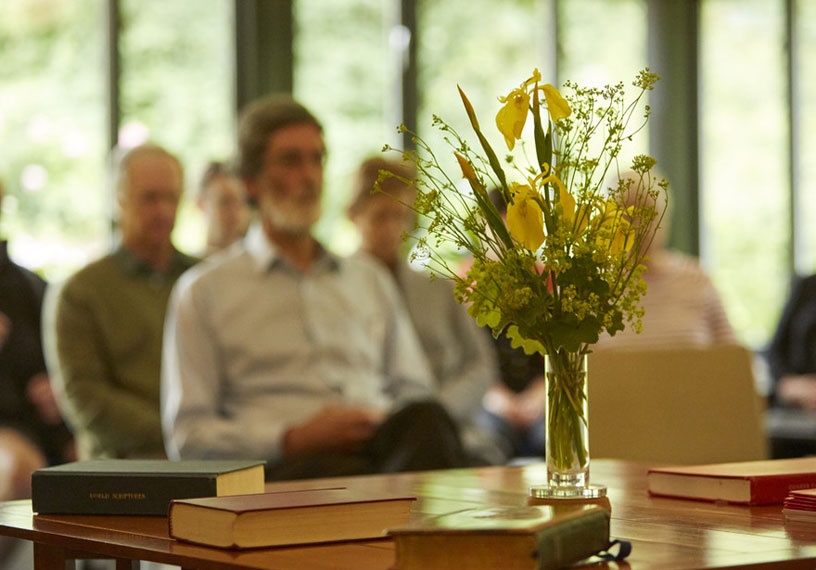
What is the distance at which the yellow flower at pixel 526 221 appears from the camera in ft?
5.28

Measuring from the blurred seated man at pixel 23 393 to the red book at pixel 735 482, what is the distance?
2.75 m

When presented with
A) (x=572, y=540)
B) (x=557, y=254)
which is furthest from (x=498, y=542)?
(x=557, y=254)

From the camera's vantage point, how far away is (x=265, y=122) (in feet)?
11.0

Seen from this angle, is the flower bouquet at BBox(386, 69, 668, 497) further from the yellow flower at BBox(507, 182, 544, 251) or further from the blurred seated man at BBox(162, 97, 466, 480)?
the blurred seated man at BBox(162, 97, 466, 480)

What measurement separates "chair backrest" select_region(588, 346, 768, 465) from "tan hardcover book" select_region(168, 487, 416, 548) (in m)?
1.58

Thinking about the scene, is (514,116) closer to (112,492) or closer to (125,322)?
(112,492)

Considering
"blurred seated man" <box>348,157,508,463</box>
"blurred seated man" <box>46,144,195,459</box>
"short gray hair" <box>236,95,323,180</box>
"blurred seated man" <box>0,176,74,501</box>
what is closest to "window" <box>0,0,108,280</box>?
"blurred seated man" <box>0,176,74,501</box>

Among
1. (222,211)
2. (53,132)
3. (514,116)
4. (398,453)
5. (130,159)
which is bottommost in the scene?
(398,453)

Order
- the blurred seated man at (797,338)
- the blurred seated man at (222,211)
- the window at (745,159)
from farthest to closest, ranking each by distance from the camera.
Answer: the window at (745,159) < the blurred seated man at (797,338) < the blurred seated man at (222,211)

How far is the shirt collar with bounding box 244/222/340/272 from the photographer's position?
3.36 metres

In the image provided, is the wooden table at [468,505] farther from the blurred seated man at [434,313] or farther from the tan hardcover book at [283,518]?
the blurred seated man at [434,313]

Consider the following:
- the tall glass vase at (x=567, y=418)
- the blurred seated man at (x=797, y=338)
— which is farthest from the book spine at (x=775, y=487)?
the blurred seated man at (x=797, y=338)

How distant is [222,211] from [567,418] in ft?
12.0

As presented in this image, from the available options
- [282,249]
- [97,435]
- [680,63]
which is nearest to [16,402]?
[97,435]
